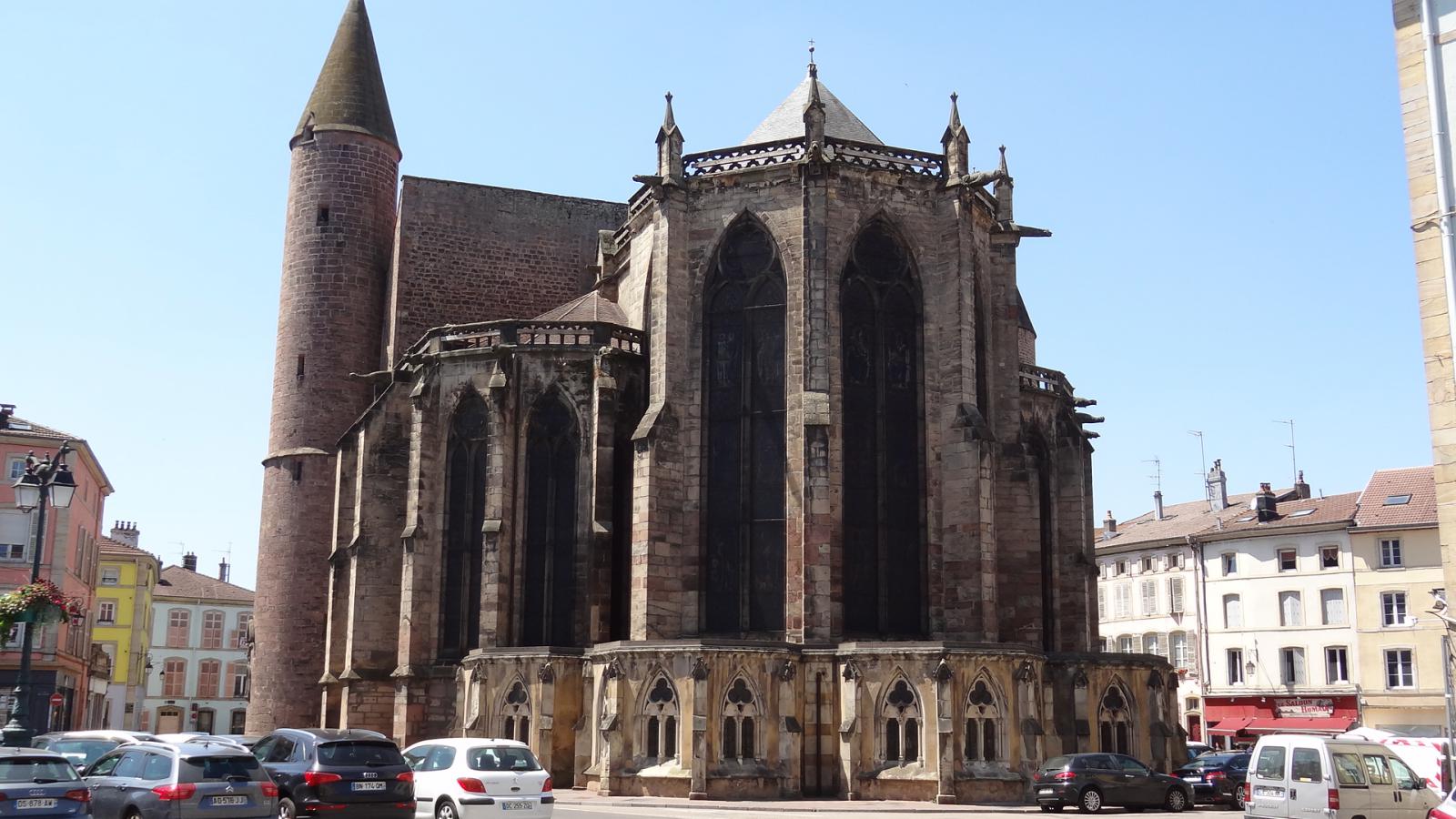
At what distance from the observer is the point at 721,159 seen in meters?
30.6

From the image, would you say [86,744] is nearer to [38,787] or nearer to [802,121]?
[38,787]

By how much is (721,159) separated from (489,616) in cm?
1080

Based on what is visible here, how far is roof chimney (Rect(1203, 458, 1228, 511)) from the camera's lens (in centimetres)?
5672

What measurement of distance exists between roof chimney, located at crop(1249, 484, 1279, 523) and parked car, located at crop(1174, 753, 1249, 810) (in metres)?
25.1

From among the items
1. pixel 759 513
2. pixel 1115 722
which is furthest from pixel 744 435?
pixel 1115 722

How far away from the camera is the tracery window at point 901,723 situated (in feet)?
82.3

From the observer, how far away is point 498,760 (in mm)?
17641

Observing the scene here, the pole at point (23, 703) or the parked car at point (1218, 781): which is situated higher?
the pole at point (23, 703)

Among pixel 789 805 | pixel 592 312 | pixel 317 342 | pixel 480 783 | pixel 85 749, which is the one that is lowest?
pixel 789 805

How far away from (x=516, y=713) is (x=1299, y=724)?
30869 mm

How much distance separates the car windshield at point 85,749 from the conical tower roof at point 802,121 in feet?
63.7

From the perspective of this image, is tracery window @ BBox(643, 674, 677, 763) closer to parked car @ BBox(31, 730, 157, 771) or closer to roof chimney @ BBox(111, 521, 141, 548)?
parked car @ BBox(31, 730, 157, 771)

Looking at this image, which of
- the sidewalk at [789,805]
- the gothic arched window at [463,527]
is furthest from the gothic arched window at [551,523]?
the sidewalk at [789,805]

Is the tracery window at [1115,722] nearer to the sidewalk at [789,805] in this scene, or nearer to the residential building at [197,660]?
the sidewalk at [789,805]
